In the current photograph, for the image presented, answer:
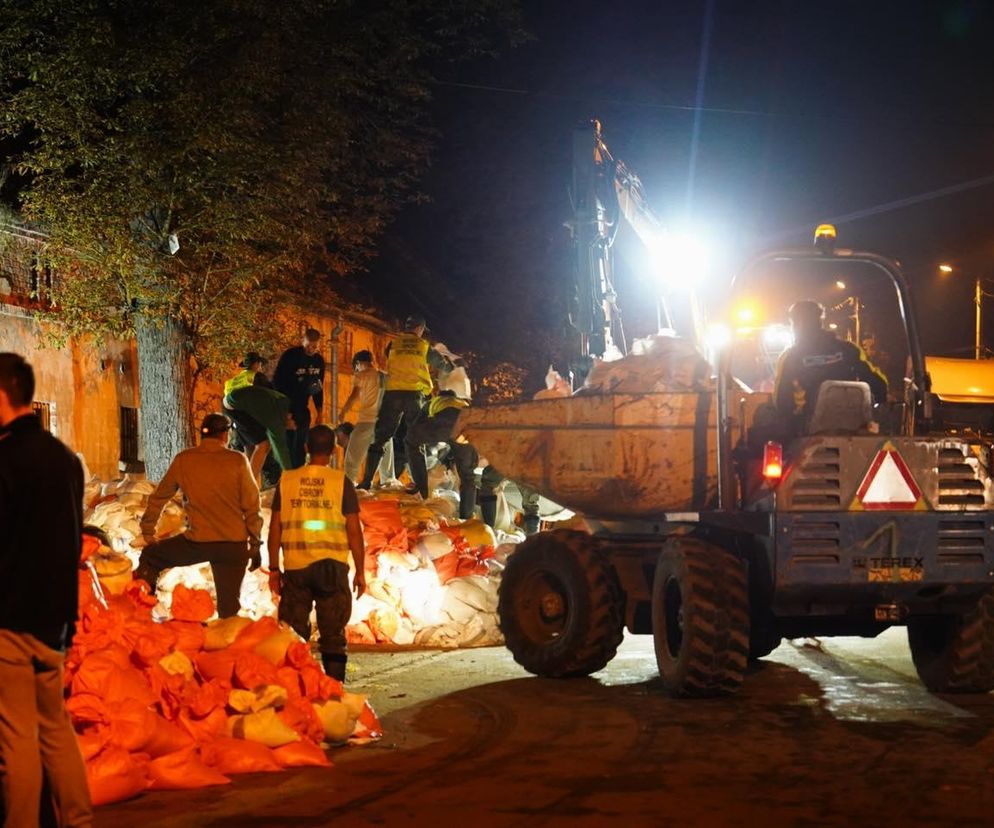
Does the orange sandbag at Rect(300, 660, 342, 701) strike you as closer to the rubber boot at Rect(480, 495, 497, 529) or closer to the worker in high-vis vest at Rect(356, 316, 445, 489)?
the rubber boot at Rect(480, 495, 497, 529)

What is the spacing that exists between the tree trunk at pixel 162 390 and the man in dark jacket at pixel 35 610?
447 inches

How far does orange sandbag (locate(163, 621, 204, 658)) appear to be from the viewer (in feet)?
22.7

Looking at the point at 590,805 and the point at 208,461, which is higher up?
the point at 208,461

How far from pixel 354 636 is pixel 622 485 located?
2946 millimetres

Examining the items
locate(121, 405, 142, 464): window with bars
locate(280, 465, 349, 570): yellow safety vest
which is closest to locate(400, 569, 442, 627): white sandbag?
locate(280, 465, 349, 570): yellow safety vest

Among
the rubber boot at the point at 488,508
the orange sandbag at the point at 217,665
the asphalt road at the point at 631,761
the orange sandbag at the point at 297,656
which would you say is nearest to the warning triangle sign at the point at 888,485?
the asphalt road at the point at 631,761

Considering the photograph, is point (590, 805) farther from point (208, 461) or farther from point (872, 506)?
point (208, 461)

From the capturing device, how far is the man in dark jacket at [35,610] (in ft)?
15.3

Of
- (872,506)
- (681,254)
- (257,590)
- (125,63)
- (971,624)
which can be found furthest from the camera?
(681,254)

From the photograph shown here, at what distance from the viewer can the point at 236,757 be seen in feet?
21.3

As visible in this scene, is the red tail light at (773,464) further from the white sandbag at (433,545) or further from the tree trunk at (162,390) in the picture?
the tree trunk at (162,390)

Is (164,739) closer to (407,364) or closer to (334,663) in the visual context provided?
(334,663)

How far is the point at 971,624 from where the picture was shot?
8.70m

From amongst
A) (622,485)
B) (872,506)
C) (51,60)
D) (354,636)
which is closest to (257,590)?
(354,636)
